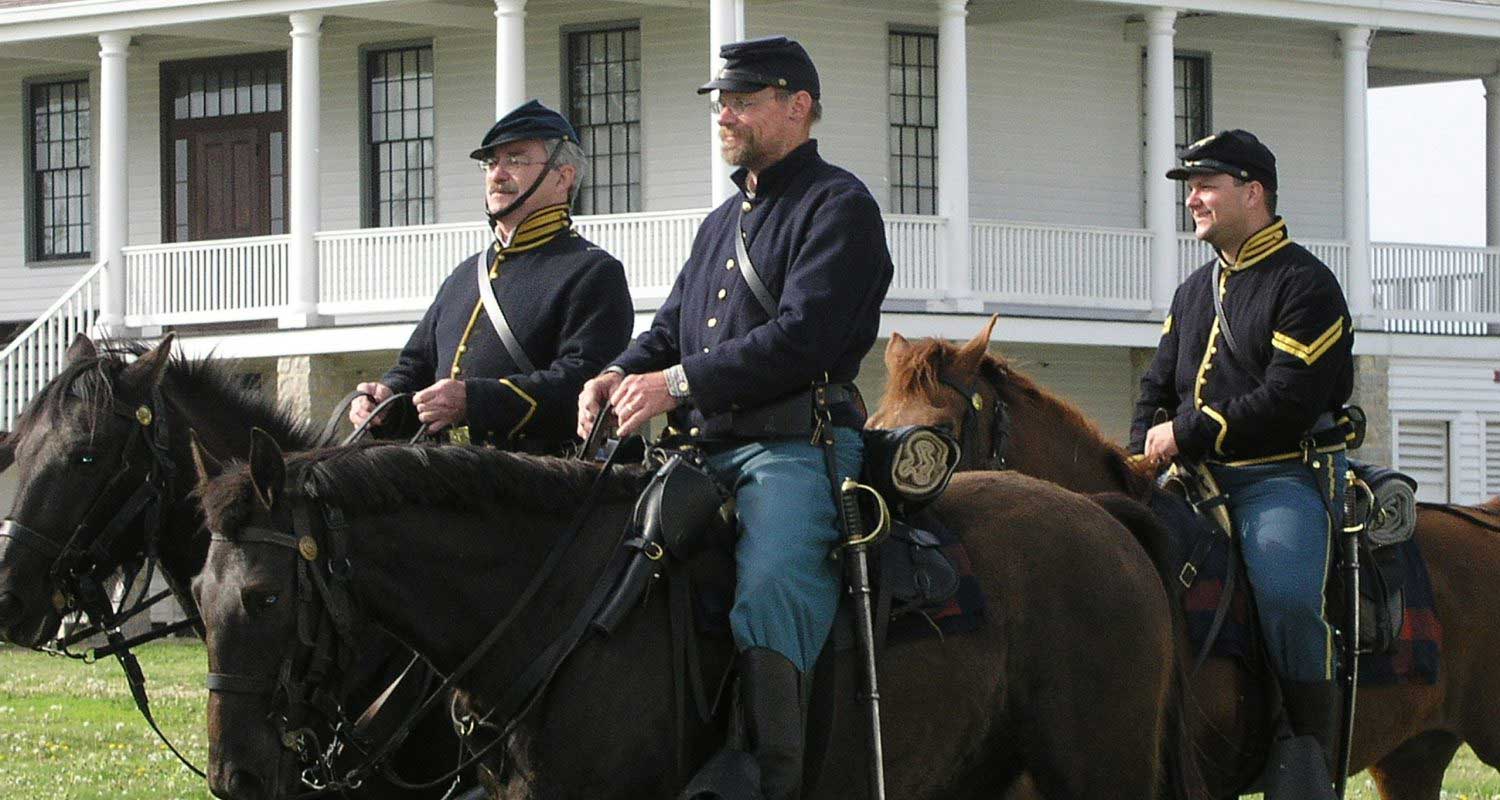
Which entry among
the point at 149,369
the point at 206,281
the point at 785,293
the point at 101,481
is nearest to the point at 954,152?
the point at 206,281

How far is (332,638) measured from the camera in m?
5.13

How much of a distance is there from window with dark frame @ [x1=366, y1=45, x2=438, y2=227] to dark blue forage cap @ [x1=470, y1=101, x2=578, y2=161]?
20.5 m

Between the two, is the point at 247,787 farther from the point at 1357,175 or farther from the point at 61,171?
the point at 61,171

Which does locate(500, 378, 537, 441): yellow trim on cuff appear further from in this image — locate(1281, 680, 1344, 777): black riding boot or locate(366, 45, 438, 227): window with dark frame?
locate(366, 45, 438, 227): window with dark frame

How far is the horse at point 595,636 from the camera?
507 cm

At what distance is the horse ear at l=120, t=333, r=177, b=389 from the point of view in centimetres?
734

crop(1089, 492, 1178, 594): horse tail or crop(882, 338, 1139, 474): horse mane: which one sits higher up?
crop(882, 338, 1139, 474): horse mane

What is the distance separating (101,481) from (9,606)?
0.48 metres

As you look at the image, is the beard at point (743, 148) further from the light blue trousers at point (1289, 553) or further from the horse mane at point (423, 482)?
the light blue trousers at point (1289, 553)

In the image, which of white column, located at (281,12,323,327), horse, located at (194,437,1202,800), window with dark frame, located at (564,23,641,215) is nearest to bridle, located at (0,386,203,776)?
horse, located at (194,437,1202,800)

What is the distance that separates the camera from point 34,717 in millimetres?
15727

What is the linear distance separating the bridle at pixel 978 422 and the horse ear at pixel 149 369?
2.69m

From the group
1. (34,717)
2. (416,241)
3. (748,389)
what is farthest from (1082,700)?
(416,241)

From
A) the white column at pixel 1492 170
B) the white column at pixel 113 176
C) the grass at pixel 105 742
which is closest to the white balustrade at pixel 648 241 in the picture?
the white column at pixel 113 176
